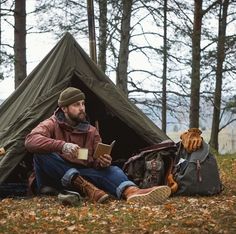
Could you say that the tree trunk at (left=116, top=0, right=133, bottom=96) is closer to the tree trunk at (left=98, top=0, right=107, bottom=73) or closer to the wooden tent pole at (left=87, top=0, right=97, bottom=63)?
the tree trunk at (left=98, top=0, right=107, bottom=73)

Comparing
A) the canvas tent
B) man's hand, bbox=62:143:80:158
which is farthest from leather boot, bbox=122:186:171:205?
the canvas tent

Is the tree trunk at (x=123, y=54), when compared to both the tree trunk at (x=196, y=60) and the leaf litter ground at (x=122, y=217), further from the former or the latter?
the leaf litter ground at (x=122, y=217)

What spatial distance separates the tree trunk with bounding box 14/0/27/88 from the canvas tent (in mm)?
5261

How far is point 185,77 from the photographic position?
18.6m

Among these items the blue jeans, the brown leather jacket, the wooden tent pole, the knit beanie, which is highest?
the wooden tent pole

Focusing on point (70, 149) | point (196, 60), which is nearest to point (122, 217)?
point (70, 149)

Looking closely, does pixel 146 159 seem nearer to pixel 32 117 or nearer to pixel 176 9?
pixel 32 117

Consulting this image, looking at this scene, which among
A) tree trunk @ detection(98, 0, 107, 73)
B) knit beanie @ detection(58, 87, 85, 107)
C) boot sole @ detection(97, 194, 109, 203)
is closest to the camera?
boot sole @ detection(97, 194, 109, 203)

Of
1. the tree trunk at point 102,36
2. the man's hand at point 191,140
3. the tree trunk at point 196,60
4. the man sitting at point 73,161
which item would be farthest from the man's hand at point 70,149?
the tree trunk at point 102,36

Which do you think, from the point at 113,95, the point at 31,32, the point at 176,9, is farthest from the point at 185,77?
the point at 113,95

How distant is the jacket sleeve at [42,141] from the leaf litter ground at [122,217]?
553mm

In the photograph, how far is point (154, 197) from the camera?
5406 mm

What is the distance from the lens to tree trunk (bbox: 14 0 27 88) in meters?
12.8

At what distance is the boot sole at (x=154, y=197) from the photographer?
5375 mm
